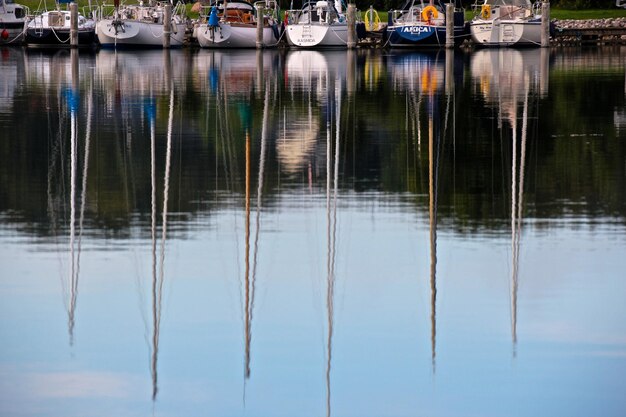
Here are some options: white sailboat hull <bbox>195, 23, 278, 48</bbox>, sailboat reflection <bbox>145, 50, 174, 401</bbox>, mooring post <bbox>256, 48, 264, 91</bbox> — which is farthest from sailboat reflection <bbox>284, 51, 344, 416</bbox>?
white sailboat hull <bbox>195, 23, 278, 48</bbox>

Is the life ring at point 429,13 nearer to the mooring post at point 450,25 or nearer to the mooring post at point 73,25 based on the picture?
the mooring post at point 450,25

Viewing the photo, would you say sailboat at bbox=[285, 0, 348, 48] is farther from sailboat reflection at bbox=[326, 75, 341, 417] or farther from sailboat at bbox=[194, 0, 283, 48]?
sailboat reflection at bbox=[326, 75, 341, 417]

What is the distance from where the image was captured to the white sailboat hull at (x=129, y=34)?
7462 centimetres

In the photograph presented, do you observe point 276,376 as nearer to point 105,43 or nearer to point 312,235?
point 312,235

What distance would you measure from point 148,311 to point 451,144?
13.7 meters

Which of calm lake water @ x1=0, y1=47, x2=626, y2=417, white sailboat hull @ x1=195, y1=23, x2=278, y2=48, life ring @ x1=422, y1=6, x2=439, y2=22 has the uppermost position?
life ring @ x1=422, y1=6, x2=439, y2=22

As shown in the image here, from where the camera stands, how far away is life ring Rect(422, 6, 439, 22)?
7438cm

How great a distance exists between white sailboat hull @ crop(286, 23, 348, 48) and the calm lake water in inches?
1645

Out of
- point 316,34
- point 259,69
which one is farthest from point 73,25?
point 259,69

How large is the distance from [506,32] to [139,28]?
18.6m

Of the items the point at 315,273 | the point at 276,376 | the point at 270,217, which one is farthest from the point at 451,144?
the point at 276,376

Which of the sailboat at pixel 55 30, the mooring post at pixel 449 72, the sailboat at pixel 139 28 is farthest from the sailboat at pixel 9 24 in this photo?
the mooring post at pixel 449 72

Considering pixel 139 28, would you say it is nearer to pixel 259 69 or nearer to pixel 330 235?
pixel 259 69

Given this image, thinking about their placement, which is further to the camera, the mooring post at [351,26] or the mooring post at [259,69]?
the mooring post at [351,26]
